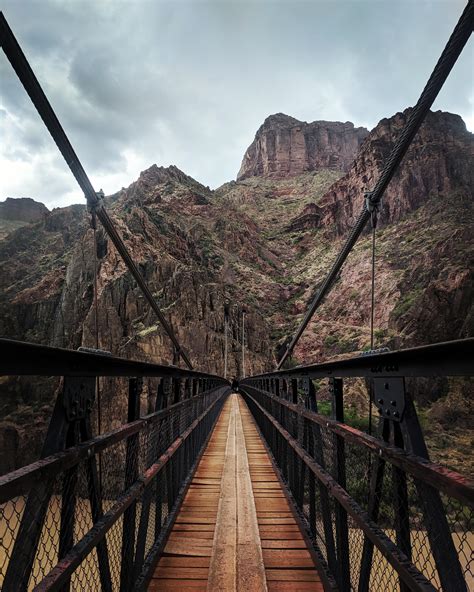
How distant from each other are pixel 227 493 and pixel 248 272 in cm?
6232

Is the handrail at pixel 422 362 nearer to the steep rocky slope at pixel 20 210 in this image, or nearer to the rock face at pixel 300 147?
the rock face at pixel 300 147

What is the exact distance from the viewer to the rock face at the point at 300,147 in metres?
121

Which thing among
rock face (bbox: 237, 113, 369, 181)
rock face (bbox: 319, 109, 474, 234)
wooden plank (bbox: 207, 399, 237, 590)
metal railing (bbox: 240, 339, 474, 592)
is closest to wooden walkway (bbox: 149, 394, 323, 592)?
wooden plank (bbox: 207, 399, 237, 590)

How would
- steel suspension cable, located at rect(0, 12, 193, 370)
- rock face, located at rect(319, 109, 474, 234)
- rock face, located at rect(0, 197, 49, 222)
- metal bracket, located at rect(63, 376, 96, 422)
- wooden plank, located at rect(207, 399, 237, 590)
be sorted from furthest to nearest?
rock face, located at rect(0, 197, 49, 222) → rock face, located at rect(319, 109, 474, 234) → steel suspension cable, located at rect(0, 12, 193, 370) → wooden plank, located at rect(207, 399, 237, 590) → metal bracket, located at rect(63, 376, 96, 422)

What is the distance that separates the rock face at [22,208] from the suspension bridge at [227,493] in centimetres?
12450

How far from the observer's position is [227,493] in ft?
13.2

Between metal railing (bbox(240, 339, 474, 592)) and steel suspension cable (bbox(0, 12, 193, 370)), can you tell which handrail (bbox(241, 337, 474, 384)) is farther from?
steel suspension cable (bbox(0, 12, 193, 370))

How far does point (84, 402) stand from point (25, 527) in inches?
17.9

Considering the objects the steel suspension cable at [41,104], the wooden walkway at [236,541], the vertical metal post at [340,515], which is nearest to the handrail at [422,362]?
the vertical metal post at [340,515]

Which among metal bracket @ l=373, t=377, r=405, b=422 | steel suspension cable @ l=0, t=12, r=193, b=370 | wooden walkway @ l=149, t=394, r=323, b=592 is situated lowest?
wooden walkway @ l=149, t=394, r=323, b=592

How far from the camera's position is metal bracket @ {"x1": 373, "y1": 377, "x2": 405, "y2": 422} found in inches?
57.8

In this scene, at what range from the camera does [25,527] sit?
3.94 ft

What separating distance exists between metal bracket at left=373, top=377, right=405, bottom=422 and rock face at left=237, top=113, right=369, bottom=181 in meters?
123

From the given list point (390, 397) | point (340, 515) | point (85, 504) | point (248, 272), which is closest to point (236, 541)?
point (340, 515)
